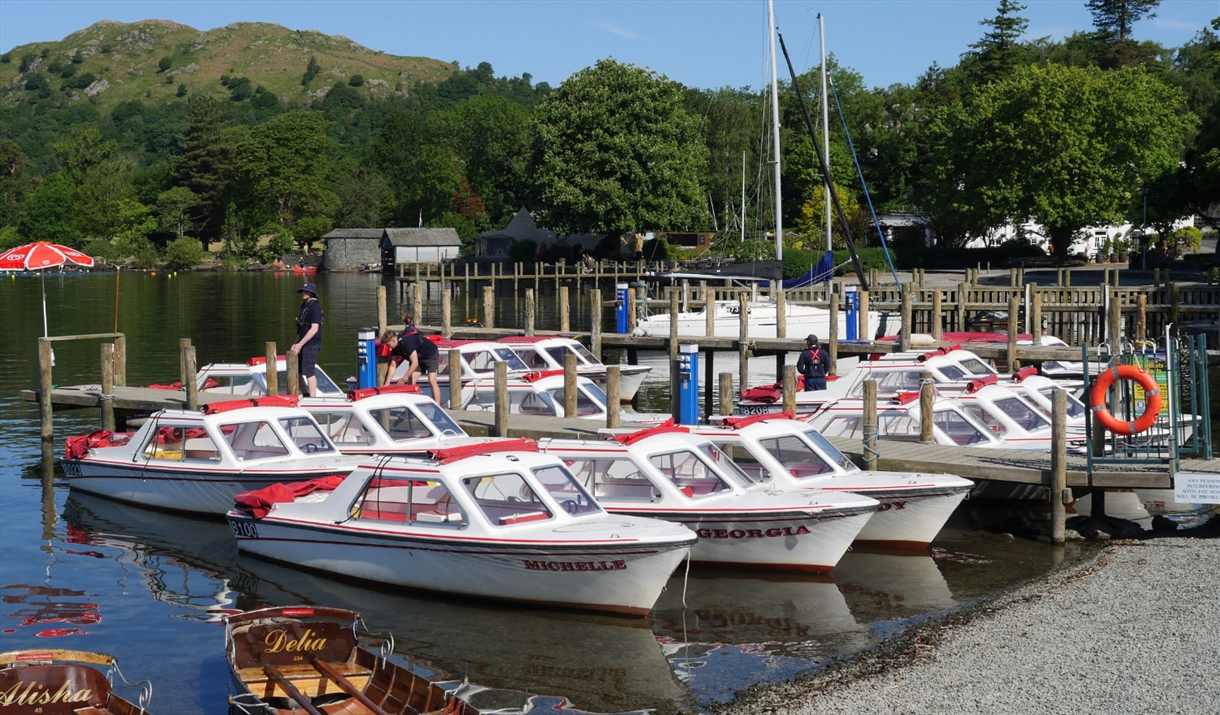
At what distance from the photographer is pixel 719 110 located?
350ft

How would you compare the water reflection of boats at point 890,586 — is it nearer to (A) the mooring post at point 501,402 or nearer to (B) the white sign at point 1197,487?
(B) the white sign at point 1197,487

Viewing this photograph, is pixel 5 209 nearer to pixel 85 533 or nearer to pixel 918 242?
pixel 918 242

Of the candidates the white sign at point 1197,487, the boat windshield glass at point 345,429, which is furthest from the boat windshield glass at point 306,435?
the white sign at point 1197,487

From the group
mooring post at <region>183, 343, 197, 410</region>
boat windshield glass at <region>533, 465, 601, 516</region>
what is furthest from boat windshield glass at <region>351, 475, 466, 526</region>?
mooring post at <region>183, 343, 197, 410</region>

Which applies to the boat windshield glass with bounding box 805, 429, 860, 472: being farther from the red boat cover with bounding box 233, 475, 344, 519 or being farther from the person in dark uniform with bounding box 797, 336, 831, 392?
the red boat cover with bounding box 233, 475, 344, 519

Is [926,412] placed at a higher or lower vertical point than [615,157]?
lower

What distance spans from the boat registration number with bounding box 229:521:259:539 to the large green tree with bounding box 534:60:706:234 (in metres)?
63.4

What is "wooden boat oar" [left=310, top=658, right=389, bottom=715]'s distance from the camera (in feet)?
38.7

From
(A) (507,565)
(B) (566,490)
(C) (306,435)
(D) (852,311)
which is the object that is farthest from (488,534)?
(D) (852,311)

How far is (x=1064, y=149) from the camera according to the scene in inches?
2808

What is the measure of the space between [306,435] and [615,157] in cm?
6114

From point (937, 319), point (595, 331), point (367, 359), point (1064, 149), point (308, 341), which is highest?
point (1064, 149)

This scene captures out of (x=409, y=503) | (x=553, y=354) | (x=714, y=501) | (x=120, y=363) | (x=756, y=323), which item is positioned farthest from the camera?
(x=756, y=323)

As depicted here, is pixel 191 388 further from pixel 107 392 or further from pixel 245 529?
pixel 245 529
